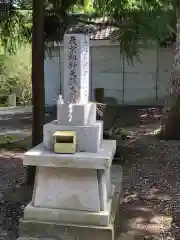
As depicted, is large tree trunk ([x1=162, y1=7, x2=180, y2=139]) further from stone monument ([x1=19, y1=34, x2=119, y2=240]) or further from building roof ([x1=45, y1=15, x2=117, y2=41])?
stone monument ([x1=19, y1=34, x2=119, y2=240])

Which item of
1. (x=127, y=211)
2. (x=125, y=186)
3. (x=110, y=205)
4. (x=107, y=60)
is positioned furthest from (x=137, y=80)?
(x=110, y=205)

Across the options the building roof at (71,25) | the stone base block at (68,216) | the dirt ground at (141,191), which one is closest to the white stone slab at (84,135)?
the stone base block at (68,216)

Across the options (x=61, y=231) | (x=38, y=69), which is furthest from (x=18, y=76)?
(x=61, y=231)

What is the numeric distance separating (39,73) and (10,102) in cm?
1018

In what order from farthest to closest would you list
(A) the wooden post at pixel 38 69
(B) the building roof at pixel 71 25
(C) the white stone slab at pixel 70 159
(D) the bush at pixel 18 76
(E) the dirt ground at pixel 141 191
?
(D) the bush at pixel 18 76 → (B) the building roof at pixel 71 25 → (A) the wooden post at pixel 38 69 → (E) the dirt ground at pixel 141 191 → (C) the white stone slab at pixel 70 159

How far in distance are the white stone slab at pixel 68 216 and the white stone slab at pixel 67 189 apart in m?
0.04

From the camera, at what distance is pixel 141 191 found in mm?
5297

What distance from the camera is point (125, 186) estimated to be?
548 cm

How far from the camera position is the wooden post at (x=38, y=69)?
4.69m

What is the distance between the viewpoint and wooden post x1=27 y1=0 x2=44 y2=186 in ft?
15.4

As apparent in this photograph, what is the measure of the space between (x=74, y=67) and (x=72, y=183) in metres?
1.02

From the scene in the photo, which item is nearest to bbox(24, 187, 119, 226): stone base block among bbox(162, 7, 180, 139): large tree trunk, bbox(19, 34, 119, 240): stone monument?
bbox(19, 34, 119, 240): stone monument

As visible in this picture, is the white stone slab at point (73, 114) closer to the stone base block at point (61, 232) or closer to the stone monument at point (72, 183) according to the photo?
the stone monument at point (72, 183)

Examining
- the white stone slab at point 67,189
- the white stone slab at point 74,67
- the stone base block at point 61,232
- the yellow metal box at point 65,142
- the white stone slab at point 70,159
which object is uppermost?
the white stone slab at point 74,67
